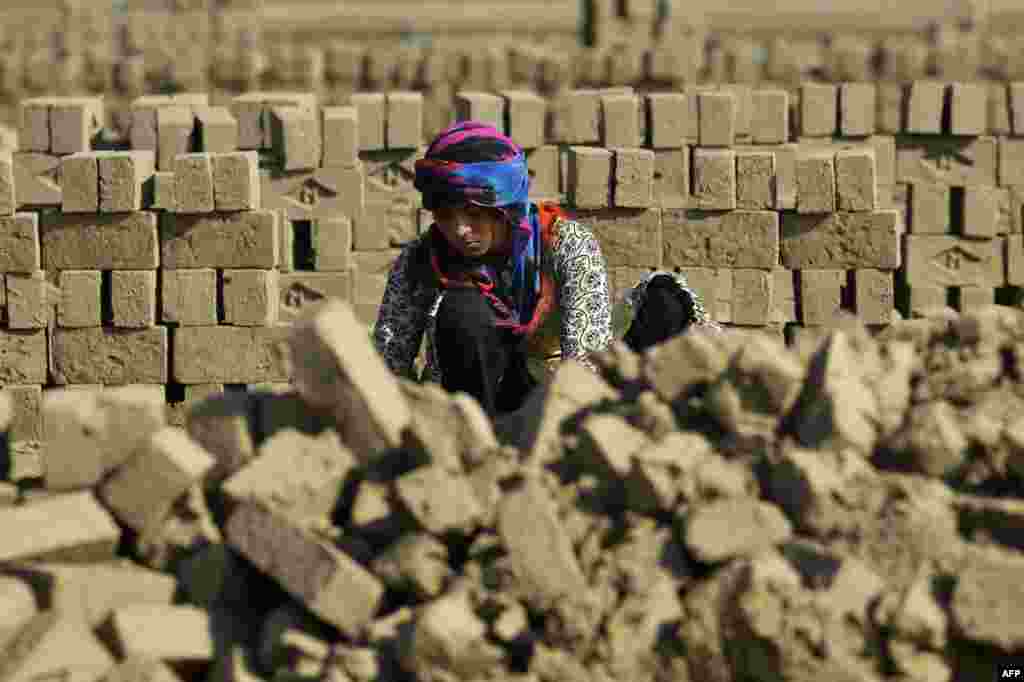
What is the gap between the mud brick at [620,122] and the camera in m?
9.72

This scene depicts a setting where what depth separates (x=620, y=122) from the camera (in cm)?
973

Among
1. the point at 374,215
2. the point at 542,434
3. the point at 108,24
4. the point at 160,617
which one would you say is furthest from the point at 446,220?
the point at 108,24

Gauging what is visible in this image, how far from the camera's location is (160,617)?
4996 mm

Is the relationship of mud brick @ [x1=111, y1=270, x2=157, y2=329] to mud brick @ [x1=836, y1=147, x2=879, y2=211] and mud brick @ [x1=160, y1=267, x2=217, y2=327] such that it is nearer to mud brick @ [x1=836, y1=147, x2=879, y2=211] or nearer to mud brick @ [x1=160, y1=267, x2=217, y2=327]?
mud brick @ [x1=160, y1=267, x2=217, y2=327]

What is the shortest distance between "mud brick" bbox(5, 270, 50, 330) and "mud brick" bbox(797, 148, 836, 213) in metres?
3.49

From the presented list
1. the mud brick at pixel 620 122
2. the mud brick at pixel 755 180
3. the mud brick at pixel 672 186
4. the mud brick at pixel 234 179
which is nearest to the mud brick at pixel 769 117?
the mud brick at pixel 620 122

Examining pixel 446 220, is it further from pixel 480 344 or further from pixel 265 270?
pixel 265 270

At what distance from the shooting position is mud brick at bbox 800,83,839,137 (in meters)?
10.8

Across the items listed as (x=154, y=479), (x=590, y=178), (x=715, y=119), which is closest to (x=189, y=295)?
(x=590, y=178)

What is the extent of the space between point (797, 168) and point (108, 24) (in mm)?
22152

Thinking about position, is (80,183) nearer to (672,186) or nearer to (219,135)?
(219,135)

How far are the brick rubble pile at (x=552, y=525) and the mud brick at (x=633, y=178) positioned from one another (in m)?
3.44

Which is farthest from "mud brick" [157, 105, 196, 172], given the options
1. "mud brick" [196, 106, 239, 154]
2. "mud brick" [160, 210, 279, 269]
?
"mud brick" [160, 210, 279, 269]

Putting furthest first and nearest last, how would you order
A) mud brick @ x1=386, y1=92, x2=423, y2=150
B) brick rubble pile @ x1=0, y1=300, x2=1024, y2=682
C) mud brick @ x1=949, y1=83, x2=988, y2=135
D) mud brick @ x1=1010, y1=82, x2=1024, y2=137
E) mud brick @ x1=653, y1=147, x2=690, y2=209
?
mud brick @ x1=1010, y1=82, x2=1024, y2=137, mud brick @ x1=949, y1=83, x2=988, y2=135, mud brick @ x1=386, y1=92, x2=423, y2=150, mud brick @ x1=653, y1=147, x2=690, y2=209, brick rubble pile @ x1=0, y1=300, x2=1024, y2=682
